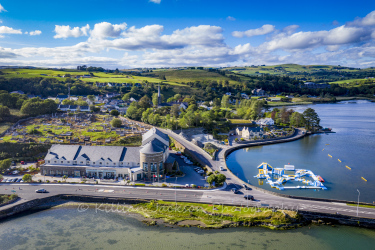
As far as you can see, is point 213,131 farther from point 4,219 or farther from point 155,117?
point 4,219

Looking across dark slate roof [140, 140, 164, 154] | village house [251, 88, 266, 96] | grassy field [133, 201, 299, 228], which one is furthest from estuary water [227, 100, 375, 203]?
village house [251, 88, 266, 96]

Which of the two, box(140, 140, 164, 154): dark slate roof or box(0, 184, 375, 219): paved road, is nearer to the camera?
Result: box(0, 184, 375, 219): paved road

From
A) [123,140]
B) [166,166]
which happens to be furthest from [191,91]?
[166,166]

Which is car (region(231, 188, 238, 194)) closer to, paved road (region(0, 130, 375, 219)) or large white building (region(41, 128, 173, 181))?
paved road (region(0, 130, 375, 219))

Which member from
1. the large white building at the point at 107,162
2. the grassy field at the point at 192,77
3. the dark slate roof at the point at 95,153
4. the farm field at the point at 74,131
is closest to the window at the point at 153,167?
the large white building at the point at 107,162

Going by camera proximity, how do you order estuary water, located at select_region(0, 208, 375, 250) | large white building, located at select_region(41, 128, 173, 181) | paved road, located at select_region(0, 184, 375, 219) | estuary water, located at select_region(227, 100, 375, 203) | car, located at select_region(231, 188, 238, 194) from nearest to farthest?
estuary water, located at select_region(0, 208, 375, 250), paved road, located at select_region(0, 184, 375, 219), car, located at select_region(231, 188, 238, 194), estuary water, located at select_region(227, 100, 375, 203), large white building, located at select_region(41, 128, 173, 181)

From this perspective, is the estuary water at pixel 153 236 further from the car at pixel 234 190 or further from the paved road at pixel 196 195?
the car at pixel 234 190
